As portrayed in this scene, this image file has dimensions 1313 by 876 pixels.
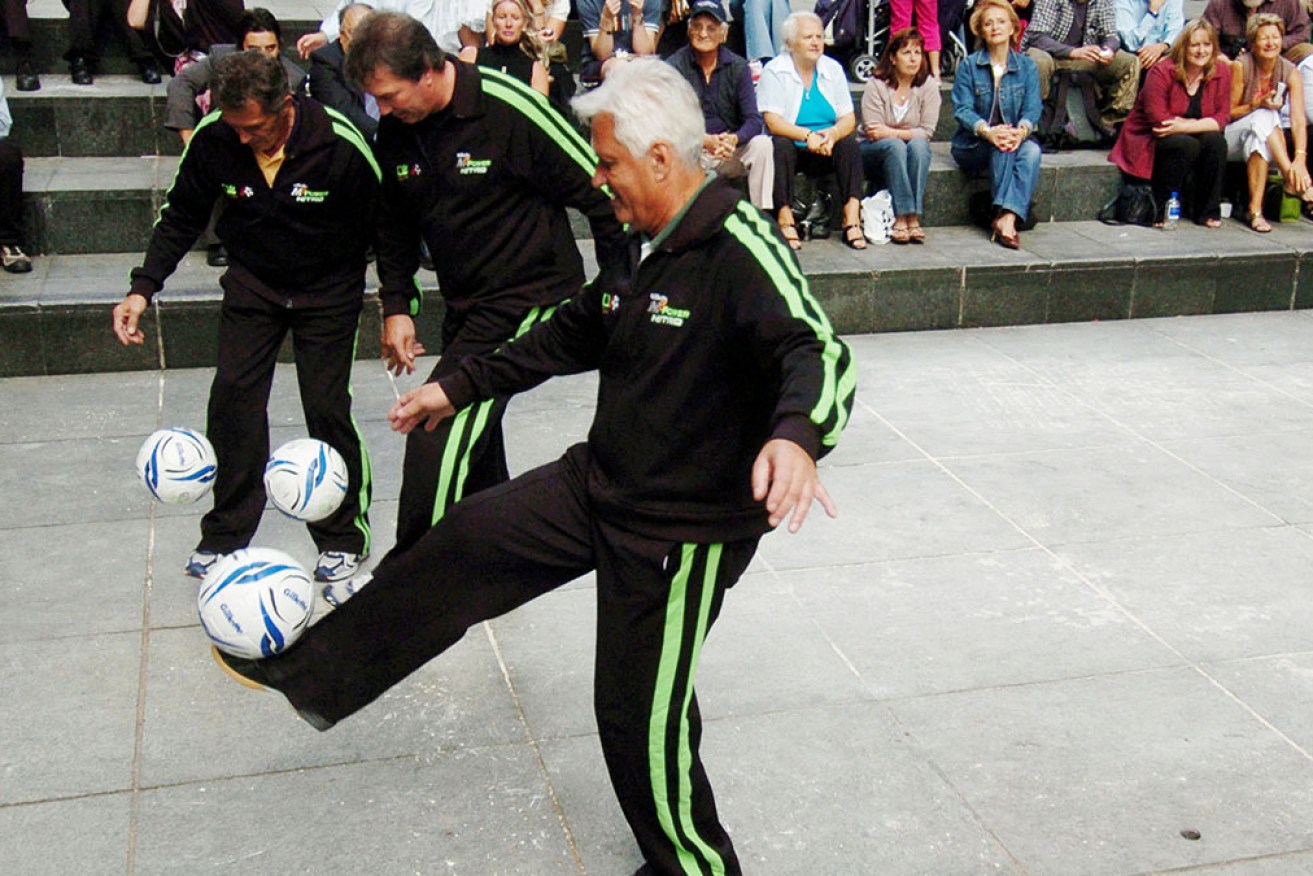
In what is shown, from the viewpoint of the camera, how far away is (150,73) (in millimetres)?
10250

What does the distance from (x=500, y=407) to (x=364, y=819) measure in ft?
4.41

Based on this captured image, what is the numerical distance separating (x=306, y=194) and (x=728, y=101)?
16.2 ft

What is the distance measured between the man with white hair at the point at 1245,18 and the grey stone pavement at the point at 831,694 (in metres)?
5.61

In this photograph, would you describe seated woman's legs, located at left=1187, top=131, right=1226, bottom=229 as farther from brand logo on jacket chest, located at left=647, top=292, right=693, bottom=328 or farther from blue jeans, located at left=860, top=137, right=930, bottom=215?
brand logo on jacket chest, located at left=647, top=292, right=693, bottom=328

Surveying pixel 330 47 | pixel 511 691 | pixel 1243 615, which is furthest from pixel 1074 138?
pixel 511 691

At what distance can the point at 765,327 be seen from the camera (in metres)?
3.05

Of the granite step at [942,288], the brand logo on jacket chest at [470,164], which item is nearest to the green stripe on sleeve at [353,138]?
the brand logo on jacket chest at [470,164]

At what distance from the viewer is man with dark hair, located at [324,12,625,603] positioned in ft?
15.2

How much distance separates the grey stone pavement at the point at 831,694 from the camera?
3.82 m

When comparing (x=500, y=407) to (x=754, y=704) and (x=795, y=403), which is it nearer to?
(x=754, y=704)

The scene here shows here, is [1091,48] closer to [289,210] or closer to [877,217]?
[877,217]

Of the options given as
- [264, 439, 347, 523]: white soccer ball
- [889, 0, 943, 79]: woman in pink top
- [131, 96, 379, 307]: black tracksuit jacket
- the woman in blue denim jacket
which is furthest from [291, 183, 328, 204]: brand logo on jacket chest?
[889, 0, 943, 79]: woman in pink top

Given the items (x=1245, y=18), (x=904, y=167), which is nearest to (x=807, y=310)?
(x=904, y=167)

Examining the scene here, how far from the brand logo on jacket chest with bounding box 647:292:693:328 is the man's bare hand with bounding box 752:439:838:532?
426 mm
